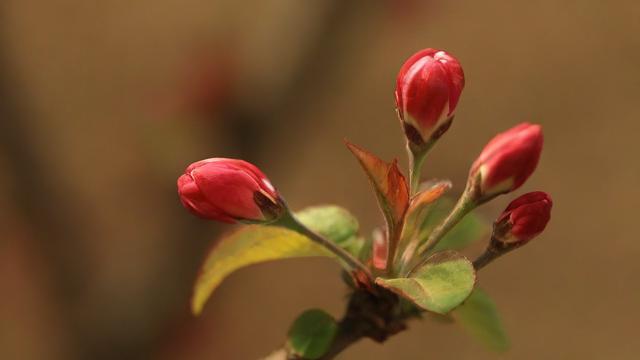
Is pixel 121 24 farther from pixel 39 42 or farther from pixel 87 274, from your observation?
pixel 87 274

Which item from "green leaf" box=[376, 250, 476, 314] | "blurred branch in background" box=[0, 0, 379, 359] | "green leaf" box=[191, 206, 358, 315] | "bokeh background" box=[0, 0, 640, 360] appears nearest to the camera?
"green leaf" box=[376, 250, 476, 314]

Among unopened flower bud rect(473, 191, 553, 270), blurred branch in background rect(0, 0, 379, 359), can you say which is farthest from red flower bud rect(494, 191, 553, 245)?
blurred branch in background rect(0, 0, 379, 359)

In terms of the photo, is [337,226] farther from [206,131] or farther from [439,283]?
[206,131]

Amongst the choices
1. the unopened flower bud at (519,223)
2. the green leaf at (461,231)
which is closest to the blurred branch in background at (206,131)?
the green leaf at (461,231)

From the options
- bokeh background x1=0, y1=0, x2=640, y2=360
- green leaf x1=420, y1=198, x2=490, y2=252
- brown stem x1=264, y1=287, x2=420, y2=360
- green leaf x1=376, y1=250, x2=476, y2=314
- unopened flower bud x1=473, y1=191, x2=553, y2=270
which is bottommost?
bokeh background x1=0, y1=0, x2=640, y2=360

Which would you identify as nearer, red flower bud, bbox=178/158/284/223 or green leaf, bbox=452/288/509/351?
red flower bud, bbox=178/158/284/223

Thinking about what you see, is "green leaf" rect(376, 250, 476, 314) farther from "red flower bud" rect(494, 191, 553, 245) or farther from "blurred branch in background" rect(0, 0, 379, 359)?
"blurred branch in background" rect(0, 0, 379, 359)
